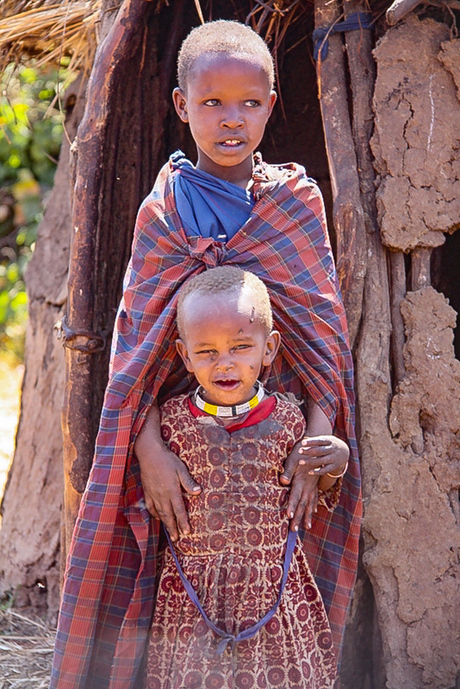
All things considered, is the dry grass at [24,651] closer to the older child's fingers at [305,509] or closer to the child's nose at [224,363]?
the older child's fingers at [305,509]

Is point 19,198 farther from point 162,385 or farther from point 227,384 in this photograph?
point 227,384

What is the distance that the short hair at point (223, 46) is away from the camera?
2.69 metres

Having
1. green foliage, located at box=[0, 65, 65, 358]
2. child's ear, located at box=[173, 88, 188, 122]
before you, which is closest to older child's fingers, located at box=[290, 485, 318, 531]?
child's ear, located at box=[173, 88, 188, 122]

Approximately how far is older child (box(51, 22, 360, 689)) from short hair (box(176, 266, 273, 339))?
0.13 metres

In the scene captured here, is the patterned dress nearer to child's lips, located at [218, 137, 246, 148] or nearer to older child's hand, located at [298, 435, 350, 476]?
older child's hand, located at [298, 435, 350, 476]

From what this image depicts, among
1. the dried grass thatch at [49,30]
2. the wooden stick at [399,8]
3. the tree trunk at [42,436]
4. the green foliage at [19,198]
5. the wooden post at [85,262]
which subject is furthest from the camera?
the green foliage at [19,198]

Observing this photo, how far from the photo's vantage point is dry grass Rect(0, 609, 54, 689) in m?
3.55

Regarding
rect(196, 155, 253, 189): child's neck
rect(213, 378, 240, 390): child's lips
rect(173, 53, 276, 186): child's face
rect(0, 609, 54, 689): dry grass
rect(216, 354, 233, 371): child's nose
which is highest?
rect(173, 53, 276, 186): child's face

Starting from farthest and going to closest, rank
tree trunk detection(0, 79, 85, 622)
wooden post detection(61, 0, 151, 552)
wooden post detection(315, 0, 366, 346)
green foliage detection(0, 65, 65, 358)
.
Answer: green foliage detection(0, 65, 65, 358) → tree trunk detection(0, 79, 85, 622) → wooden post detection(61, 0, 151, 552) → wooden post detection(315, 0, 366, 346)

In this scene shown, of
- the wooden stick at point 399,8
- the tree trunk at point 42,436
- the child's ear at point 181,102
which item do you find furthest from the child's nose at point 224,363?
the tree trunk at point 42,436

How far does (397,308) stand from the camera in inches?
129

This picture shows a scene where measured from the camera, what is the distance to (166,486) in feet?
8.46

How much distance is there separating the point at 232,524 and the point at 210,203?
3.17ft

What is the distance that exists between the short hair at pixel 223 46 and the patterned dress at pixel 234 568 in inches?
40.2
